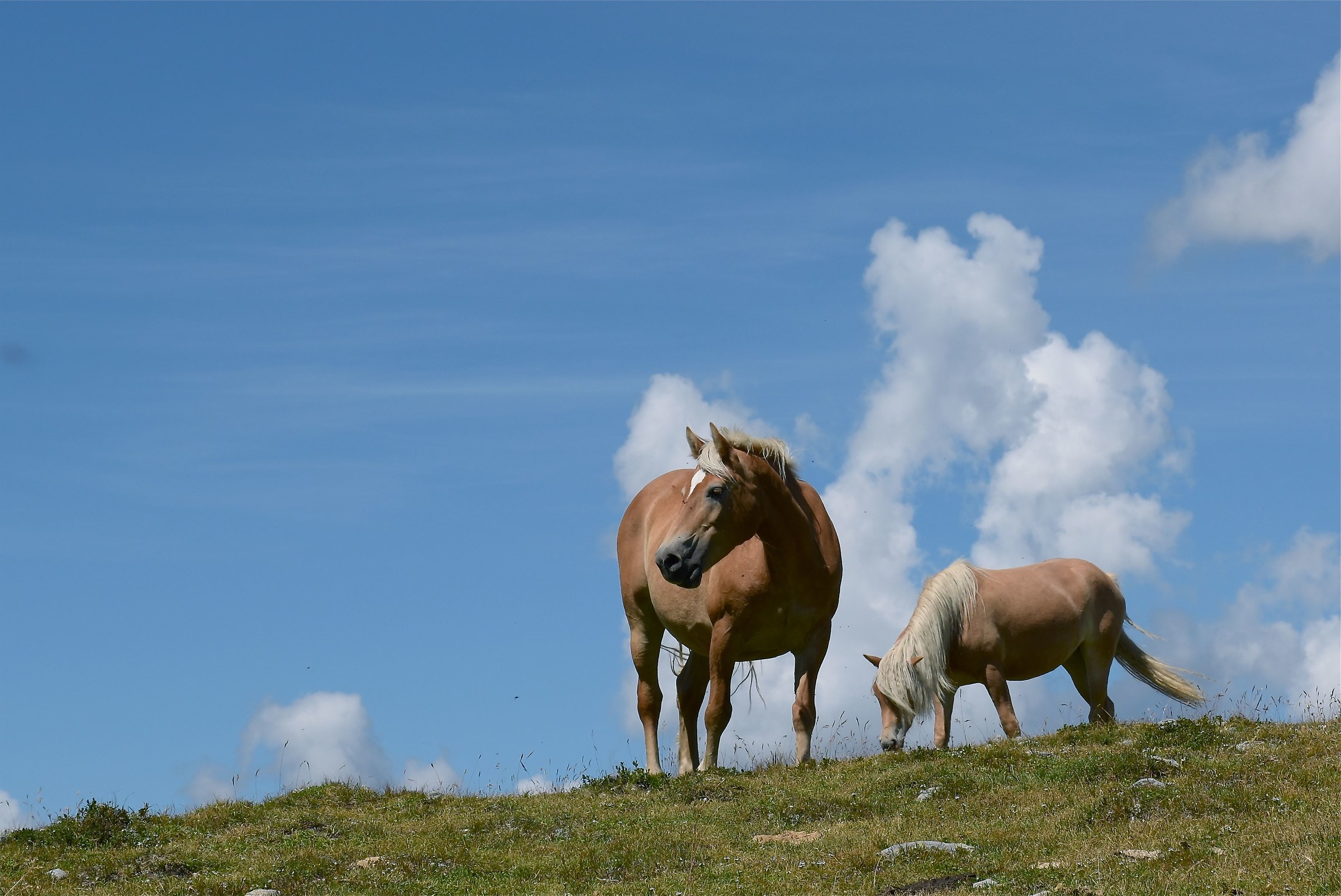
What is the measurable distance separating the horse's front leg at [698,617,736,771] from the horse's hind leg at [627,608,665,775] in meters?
1.58

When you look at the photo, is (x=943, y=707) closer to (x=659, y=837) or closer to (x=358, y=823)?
(x=659, y=837)

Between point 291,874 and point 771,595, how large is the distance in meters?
5.11

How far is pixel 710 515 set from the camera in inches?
512

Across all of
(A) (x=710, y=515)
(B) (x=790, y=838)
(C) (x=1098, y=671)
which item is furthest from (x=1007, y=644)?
(B) (x=790, y=838)

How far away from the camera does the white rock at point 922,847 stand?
9.79 metres

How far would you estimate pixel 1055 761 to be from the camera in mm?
12242

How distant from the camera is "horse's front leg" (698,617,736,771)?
13531 millimetres

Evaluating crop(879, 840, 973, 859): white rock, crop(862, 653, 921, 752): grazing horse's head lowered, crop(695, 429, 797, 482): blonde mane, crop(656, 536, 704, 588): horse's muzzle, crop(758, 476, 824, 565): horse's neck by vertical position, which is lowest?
crop(879, 840, 973, 859): white rock

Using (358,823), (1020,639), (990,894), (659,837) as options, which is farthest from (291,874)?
(1020,639)

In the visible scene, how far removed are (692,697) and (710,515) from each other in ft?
9.14

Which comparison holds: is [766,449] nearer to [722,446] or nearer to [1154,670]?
[722,446]

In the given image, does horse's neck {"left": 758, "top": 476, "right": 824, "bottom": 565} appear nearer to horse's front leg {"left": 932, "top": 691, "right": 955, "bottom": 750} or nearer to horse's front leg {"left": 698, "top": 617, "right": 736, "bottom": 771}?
horse's front leg {"left": 698, "top": 617, "right": 736, "bottom": 771}

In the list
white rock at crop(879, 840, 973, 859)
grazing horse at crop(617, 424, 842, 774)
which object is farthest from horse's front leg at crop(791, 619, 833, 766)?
white rock at crop(879, 840, 973, 859)

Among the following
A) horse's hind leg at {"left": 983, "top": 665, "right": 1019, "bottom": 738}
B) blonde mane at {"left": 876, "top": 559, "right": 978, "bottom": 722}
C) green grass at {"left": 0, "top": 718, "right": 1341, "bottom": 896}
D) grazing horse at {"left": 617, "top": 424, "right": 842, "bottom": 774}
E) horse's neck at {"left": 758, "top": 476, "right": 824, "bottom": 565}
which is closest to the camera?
green grass at {"left": 0, "top": 718, "right": 1341, "bottom": 896}
